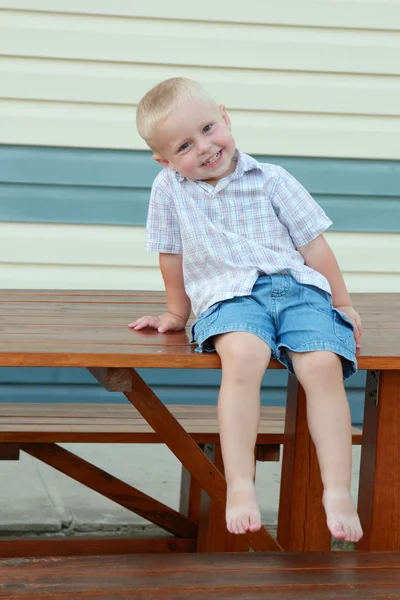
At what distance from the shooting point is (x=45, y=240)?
4.84 metres

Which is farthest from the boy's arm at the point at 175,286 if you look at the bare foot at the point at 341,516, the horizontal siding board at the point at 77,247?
the horizontal siding board at the point at 77,247

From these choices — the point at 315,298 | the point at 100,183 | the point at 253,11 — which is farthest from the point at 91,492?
the point at 253,11

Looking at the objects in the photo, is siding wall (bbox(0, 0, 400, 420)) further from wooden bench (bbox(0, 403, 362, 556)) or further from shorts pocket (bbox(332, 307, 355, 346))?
shorts pocket (bbox(332, 307, 355, 346))

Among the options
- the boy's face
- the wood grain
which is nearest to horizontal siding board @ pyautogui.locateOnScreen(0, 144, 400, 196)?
the wood grain

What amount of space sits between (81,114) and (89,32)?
0.39m

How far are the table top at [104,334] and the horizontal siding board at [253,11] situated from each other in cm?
179

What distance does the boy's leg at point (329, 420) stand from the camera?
238 cm

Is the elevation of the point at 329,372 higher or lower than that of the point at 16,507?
higher

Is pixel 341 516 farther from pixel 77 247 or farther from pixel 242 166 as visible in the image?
pixel 77 247

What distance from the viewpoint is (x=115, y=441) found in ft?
11.1

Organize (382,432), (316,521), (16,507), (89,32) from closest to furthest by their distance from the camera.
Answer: (382,432), (316,521), (16,507), (89,32)

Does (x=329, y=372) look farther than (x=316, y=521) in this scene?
No

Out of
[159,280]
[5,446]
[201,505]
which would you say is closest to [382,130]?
[159,280]

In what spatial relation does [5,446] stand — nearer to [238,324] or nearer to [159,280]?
[238,324]
